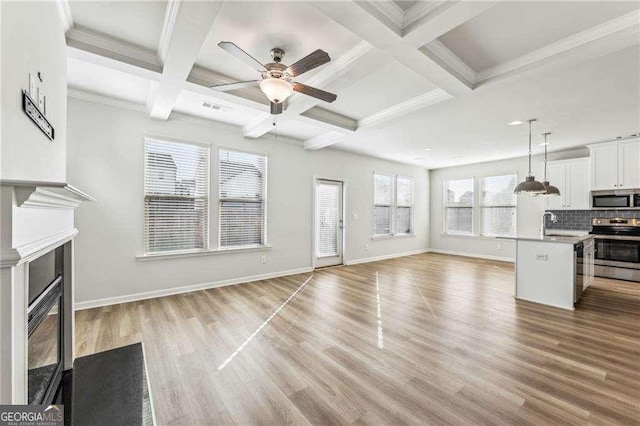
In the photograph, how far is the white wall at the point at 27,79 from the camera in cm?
115

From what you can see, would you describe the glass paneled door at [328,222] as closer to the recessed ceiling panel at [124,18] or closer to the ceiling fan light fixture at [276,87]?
the ceiling fan light fixture at [276,87]

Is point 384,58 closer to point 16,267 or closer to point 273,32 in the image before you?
point 273,32

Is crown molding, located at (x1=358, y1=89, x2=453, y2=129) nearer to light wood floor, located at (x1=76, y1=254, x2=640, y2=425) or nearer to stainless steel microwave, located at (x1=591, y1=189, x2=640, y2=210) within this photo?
light wood floor, located at (x1=76, y1=254, x2=640, y2=425)

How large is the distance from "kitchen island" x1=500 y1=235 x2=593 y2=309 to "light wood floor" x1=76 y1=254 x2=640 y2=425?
0.21 meters

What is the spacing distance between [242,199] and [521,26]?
14.1ft

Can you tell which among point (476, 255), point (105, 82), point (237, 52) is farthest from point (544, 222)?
point (105, 82)

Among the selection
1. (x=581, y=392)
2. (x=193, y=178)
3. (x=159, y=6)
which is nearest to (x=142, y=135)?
(x=193, y=178)

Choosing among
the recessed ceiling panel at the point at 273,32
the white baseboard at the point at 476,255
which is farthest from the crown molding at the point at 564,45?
the white baseboard at the point at 476,255

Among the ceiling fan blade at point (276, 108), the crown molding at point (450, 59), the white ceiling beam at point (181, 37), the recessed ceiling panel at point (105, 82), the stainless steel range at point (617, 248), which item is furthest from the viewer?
the stainless steel range at point (617, 248)

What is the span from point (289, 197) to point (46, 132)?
3.93 m

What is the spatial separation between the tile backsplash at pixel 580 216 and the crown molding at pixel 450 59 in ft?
16.8

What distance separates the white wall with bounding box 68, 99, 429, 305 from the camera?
3.49 m

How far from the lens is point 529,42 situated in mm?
2393

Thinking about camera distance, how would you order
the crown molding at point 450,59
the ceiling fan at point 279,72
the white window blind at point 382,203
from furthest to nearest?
1. the white window blind at point 382,203
2. the crown molding at point 450,59
3. the ceiling fan at point 279,72
